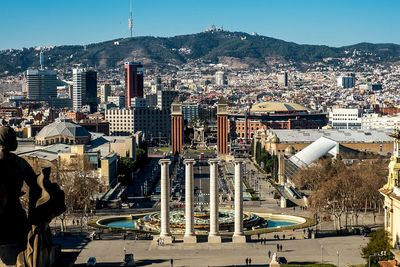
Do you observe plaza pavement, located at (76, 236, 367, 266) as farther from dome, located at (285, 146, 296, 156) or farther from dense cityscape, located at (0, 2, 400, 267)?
dome, located at (285, 146, 296, 156)

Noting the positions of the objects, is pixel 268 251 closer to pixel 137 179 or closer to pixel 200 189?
pixel 200 189

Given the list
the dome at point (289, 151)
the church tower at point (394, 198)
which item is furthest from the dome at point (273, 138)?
the church tower at point (394, 198)

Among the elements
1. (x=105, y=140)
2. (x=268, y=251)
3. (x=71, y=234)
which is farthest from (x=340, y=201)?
(x=105, y=140)

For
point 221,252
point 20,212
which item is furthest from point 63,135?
point 20,212

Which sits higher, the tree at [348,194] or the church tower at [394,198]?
the church tower at [394,198]

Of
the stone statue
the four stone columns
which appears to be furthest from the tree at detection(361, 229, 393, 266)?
the stone statue

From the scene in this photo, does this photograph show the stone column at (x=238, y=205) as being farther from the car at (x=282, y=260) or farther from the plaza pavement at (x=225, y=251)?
the car at (x=282, y=260)
